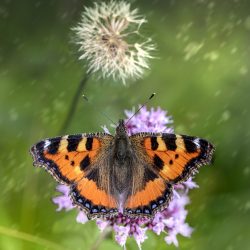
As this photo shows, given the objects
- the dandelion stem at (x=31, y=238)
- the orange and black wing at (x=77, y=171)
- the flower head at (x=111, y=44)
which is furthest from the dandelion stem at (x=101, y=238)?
the flower head at (x=111, y=44)

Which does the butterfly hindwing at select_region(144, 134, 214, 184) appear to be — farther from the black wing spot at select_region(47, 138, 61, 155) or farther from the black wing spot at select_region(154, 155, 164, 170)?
the black wing spot at select_region(47, 138, 61, 155)

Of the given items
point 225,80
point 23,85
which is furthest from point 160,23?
point 23,85

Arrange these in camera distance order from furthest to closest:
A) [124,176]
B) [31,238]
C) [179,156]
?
[31,238], [124,176], [179,156]

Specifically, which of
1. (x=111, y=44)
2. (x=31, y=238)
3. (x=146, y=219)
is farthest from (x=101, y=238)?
(x=111, y=44)

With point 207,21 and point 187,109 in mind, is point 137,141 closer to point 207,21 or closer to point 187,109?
point 187,109

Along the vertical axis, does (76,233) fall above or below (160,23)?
below

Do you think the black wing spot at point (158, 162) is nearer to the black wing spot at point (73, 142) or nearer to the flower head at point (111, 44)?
the black wing spot at point (73, 142)

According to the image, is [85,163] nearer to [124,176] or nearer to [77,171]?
[77,171]
